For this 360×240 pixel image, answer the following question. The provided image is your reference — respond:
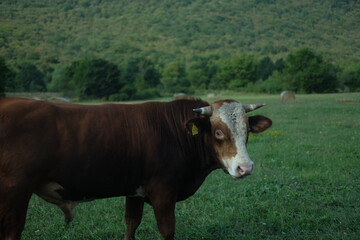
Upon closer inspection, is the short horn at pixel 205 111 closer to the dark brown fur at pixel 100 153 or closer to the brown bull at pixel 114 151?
the brown bull at pixel 114 151

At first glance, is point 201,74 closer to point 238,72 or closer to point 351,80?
point 238,72

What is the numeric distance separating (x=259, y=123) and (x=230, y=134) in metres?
0.90

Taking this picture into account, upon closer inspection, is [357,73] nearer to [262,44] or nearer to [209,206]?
[209,206]

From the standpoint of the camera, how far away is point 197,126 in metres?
5.16

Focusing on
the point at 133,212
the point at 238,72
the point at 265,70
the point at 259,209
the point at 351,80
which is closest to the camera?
the point at 133,212

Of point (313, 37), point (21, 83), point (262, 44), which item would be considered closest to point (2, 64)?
point (21, 83)

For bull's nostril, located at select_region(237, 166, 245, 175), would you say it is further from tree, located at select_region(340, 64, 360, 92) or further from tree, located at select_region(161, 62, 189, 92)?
tree, located at select_region(161, 62, 189, 92)

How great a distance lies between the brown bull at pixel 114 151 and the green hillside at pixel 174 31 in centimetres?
11038

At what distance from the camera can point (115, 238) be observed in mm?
6066

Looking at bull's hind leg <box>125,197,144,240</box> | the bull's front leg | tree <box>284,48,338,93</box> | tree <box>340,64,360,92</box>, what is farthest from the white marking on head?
tree <box>340,64,360,92</box>

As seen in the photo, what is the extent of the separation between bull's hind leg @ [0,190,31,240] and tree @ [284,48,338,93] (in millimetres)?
73206

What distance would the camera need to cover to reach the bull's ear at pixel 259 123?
18.7 ft

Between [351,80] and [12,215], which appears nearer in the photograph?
[12,215]

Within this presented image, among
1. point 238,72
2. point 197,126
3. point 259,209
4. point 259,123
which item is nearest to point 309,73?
point 238,72
